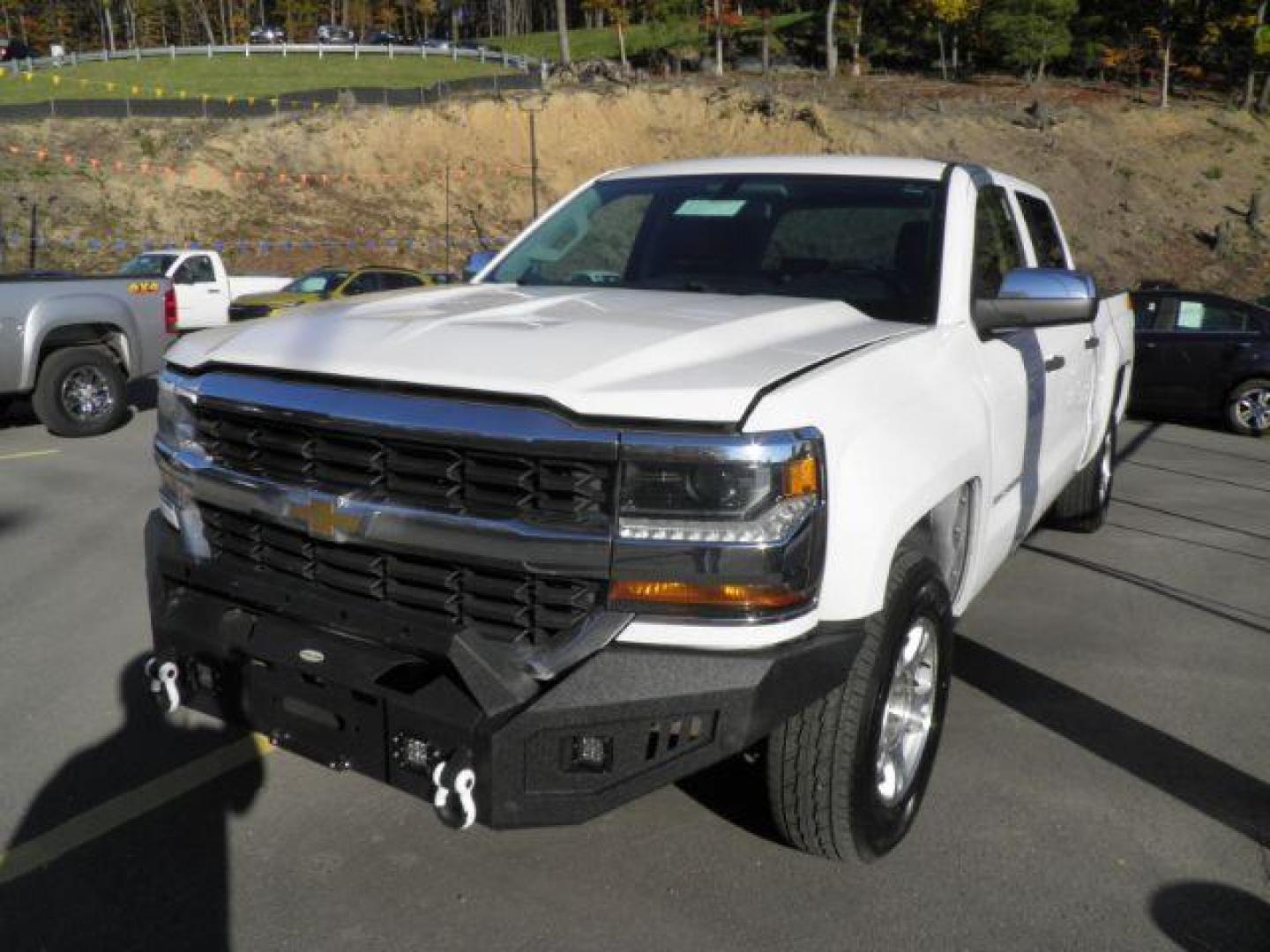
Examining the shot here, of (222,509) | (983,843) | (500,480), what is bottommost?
(983,843)

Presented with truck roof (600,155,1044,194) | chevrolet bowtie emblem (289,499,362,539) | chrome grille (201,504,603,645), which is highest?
truck roof (600,155,1044,194)

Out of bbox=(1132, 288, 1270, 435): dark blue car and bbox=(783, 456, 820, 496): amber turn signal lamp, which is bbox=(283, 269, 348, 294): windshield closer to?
bbox=(1132, 288, 1270, 435): dark blue car

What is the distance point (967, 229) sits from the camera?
157 inches

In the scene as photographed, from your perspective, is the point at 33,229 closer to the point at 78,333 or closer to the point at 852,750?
the point at 78,333

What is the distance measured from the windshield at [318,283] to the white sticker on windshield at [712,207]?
48.7 feet

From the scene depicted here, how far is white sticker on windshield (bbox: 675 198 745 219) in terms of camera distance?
4.36m

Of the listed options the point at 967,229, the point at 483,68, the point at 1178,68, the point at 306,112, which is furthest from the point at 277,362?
the point at 1178,68

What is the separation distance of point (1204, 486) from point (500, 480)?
26.7 feet

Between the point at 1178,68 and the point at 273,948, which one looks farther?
the point at 1178,68

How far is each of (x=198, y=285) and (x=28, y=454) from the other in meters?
12.1

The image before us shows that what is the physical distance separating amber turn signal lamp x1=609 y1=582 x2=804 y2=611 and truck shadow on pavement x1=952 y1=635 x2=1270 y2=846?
6.48ft

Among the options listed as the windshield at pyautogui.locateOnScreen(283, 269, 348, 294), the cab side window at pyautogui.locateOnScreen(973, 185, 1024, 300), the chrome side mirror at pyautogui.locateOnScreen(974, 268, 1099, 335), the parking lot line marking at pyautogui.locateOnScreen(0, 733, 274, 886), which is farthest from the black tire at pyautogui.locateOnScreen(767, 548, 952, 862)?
the windshield at pyautogui.locateOnScreen(283, 269, 348, 294)

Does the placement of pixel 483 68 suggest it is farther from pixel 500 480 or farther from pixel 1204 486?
pixel 500 480

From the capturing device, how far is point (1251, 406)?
12.4m
